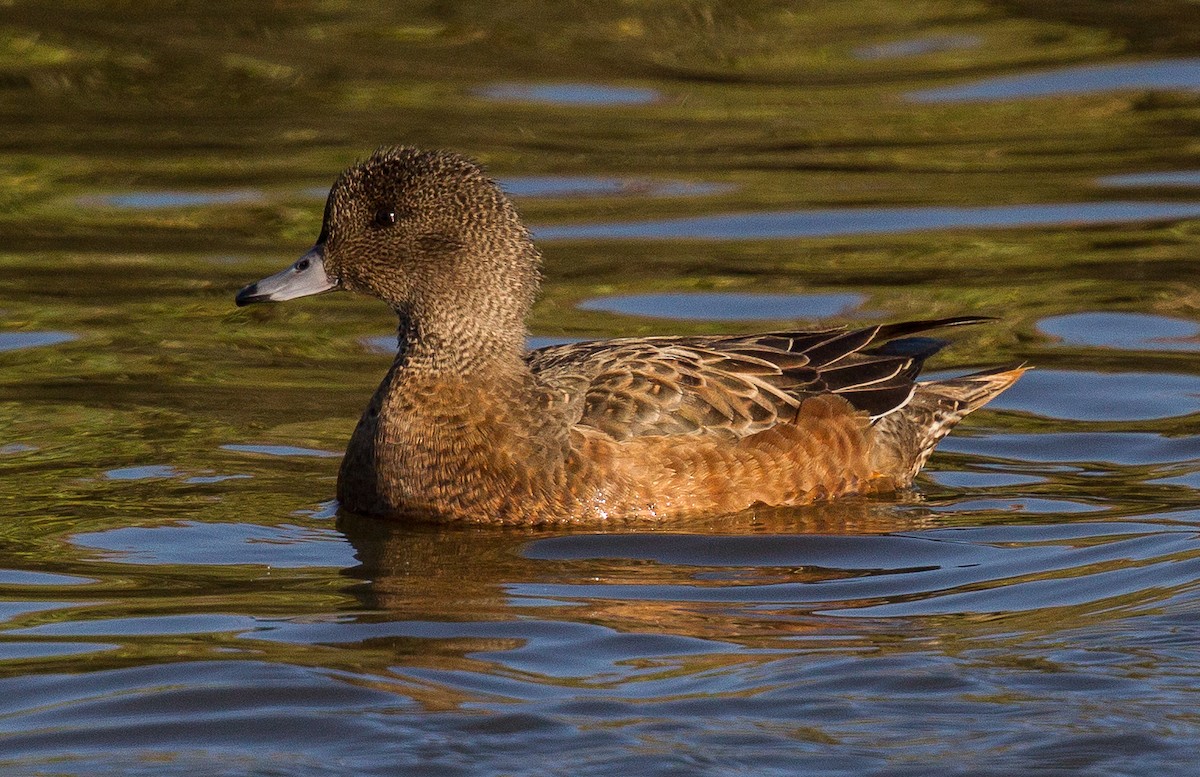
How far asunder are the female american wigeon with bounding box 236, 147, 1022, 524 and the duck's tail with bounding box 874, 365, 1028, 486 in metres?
0.01

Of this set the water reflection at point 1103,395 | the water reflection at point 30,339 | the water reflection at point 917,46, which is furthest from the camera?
the water reflection at point 917,46

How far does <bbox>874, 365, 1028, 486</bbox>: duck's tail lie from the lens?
888cm

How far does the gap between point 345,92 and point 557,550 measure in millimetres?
7851

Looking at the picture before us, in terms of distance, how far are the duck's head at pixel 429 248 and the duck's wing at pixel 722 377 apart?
1.16ft

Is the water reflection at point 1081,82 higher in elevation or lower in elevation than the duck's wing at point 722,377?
higher

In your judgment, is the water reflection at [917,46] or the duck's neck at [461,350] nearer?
the duck's neck at [461,350]

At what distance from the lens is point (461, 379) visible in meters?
8.45

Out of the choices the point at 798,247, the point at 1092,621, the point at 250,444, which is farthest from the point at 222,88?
the point at 1092,621

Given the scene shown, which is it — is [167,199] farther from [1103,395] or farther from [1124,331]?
[1103,395]

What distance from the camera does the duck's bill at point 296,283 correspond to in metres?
8.55

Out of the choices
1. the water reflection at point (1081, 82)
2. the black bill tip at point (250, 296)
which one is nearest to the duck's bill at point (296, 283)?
the black bill tip at point (250, 296)

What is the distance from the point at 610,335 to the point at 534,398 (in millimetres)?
2708

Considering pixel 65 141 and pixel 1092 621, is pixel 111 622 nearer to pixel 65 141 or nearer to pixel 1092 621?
pixel 1092 621

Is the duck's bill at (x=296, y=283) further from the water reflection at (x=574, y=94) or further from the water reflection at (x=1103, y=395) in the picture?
the water reflection at (x=574, y=94)
